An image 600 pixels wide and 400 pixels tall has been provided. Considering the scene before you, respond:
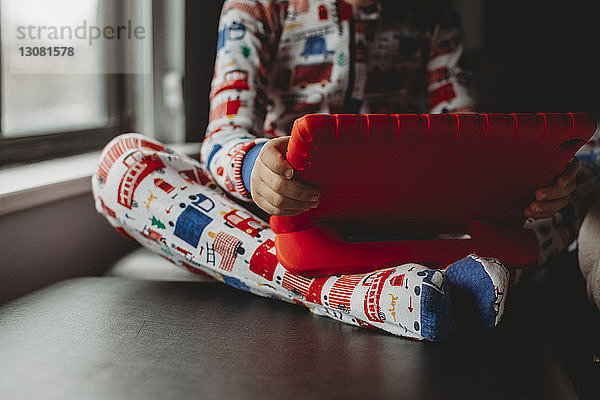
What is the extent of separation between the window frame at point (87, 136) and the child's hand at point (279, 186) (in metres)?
0.57

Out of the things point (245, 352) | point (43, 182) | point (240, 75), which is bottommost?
point (245, 352)

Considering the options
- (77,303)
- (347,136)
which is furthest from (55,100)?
(347,136)

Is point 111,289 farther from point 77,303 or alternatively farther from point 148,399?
point 148,399

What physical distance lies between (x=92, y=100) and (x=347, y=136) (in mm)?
944

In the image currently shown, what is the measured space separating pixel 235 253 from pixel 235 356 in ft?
0.63

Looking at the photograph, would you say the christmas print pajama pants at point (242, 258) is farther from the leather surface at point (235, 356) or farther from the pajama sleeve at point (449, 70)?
the pajama sleeve at point (449, 70)

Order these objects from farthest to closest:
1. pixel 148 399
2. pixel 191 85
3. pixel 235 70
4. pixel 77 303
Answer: pixel 191 85
pixel 235 70
pixel 77 303
pixel 148 399

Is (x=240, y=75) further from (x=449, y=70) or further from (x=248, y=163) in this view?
(x=449, y=70)

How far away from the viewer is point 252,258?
2.44 feet

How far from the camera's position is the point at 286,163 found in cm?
60

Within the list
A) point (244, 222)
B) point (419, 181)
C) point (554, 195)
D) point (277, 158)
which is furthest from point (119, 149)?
point (554, 195)

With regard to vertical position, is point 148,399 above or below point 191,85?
below

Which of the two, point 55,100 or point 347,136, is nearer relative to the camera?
point 347,136

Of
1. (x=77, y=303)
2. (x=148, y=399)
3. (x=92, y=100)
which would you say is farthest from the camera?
(x=92, y=100)
